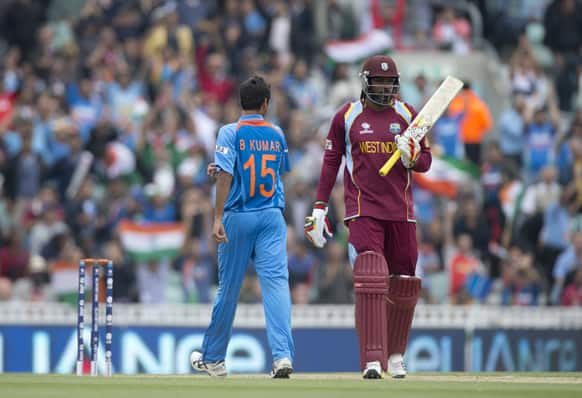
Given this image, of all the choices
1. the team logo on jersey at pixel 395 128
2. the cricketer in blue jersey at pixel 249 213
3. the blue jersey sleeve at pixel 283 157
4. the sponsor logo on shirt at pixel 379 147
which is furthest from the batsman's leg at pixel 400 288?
the blue jersey sleeve at pixel 283 157

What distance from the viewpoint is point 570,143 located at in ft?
79.2

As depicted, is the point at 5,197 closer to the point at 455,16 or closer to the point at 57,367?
the point at 57,367

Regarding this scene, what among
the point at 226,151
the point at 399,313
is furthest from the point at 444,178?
the point at 226,151

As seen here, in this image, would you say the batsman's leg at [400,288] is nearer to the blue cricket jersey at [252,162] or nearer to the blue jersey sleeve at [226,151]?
the blue cricket jersey at [252,162]

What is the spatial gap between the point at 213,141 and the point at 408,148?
32.0 ft

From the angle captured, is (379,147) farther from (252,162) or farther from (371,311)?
(371,311)

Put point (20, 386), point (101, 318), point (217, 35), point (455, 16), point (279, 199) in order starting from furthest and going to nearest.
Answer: point (455, 16) < point (217, 35) < point (101, 318) < point (279, 199) < point (20, 386)

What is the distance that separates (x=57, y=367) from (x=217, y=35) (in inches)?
282

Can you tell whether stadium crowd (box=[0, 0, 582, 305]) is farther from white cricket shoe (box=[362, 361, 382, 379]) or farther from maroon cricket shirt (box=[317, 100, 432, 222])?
white cricket shoe (box=[362, 361, 382, 379])

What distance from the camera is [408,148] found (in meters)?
13.3

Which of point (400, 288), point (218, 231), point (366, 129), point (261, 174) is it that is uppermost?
point (366, 129)

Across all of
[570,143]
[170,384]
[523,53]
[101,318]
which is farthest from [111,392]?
[523,53]

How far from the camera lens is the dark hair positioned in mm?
13711

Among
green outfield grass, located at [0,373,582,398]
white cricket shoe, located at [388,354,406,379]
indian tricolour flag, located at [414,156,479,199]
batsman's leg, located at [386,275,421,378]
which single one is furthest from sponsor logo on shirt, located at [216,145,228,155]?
indian tricolour flag, located at [414,156,479,199]
